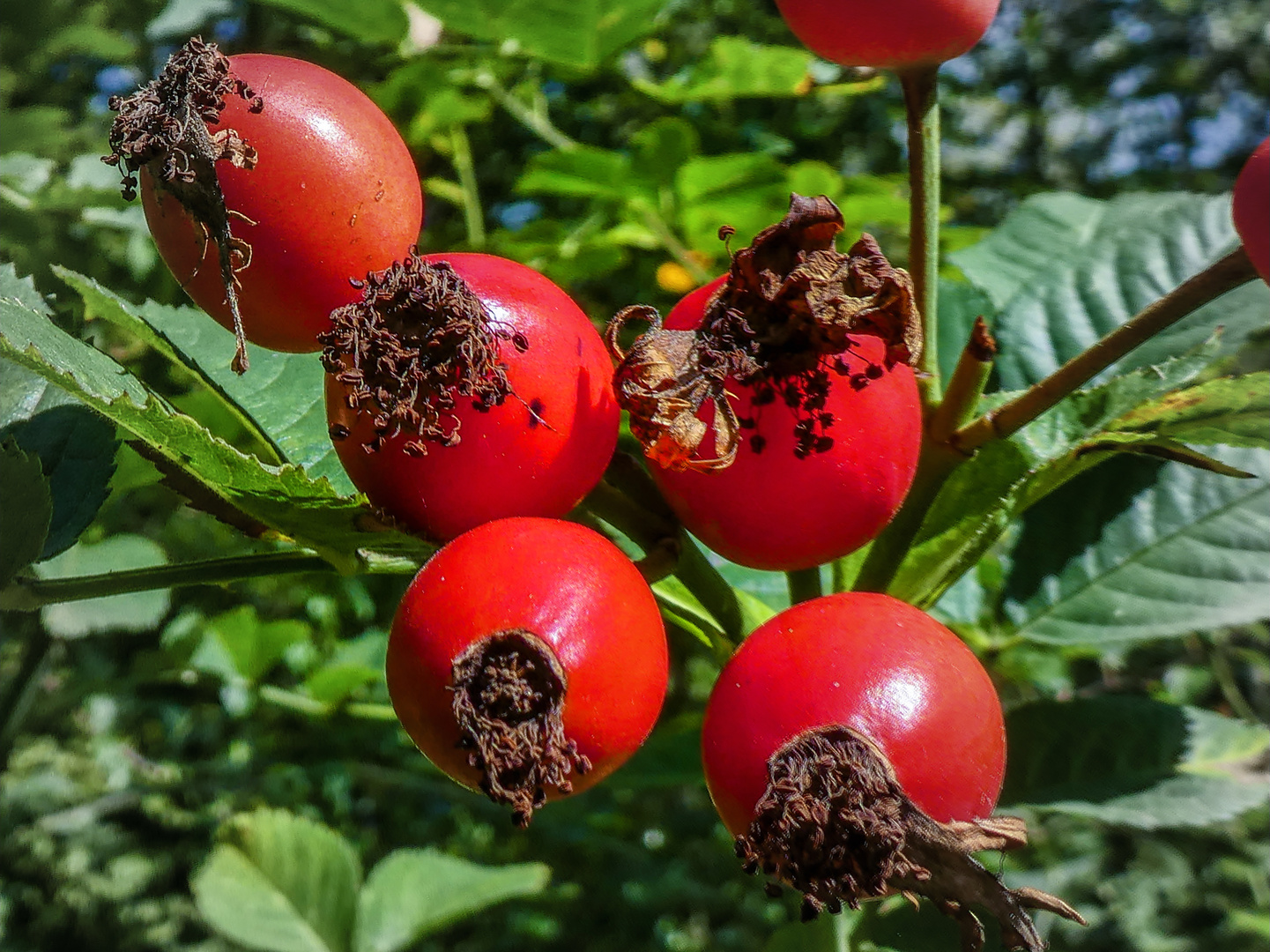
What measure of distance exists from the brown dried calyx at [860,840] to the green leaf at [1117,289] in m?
0.82

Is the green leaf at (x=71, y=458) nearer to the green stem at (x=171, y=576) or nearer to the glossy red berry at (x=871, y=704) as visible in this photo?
the green stem at (x=171, y=576)

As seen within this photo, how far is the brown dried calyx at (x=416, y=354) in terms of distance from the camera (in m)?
0.80

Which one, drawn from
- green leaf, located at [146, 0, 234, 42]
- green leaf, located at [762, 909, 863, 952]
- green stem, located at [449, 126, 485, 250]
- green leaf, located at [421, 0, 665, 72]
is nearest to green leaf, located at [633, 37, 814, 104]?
green leaf, located at [421, 0, 665, 72]

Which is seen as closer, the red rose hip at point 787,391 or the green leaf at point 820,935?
the red rose hip at point 787,391

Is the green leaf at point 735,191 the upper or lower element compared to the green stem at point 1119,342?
lower

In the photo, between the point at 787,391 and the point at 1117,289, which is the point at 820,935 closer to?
the point at 787,391

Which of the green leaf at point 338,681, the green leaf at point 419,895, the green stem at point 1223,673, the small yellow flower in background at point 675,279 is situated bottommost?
the green leaf at point 419,895

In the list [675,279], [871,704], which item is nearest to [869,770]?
[871,704]

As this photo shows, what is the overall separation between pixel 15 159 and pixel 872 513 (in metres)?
1.63

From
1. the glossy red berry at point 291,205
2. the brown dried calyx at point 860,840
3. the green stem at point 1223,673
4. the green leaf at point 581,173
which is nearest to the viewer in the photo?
the brown dried calyx at point 860,840

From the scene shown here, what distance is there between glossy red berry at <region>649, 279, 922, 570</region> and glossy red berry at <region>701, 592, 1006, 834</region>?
0.26 feet

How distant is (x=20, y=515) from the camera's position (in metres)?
0.96

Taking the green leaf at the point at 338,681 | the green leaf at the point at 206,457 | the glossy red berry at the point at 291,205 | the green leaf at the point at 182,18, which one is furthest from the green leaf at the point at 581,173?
the green leaf at the point at 206,457

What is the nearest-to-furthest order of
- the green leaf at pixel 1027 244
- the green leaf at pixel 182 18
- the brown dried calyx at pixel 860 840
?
1. the brown dried calyx at pixel 860 840
2. the green leaf at pixel 1027 244
3. the green leaf at pixel 182 18
